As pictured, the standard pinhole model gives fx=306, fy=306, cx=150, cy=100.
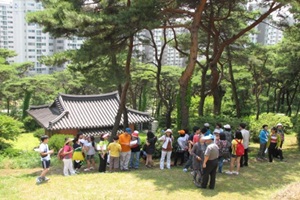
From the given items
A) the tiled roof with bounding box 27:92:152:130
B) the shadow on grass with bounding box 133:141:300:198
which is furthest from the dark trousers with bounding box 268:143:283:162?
the tiled roof with bounding box 27:92:152:130

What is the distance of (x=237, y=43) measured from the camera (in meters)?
18.3

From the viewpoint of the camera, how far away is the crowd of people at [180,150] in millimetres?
7672

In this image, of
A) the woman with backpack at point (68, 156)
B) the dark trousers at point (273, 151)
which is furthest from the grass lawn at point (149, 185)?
the dark trousers at point (273, 151)

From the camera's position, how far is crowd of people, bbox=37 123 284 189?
7672 millimetres

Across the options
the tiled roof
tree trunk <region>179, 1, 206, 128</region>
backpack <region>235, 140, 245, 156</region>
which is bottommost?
the tiled roof

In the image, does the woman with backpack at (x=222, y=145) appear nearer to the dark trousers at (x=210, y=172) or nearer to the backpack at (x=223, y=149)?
the backpack at (x=223, y=149)

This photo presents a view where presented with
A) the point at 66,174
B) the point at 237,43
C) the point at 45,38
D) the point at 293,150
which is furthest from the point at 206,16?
the point at 45,38

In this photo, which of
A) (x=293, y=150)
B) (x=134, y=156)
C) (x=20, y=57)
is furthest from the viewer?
(x=20, y=57)

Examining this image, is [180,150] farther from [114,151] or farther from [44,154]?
[44,154]

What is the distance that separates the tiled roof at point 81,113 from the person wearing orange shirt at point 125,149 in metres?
11.1

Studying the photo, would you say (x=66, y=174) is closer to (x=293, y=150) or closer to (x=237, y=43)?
(x=293, y=150)

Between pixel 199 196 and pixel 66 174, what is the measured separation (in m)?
3.98

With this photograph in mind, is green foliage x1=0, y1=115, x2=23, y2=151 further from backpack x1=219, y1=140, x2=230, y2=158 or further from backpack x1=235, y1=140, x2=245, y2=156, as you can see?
backpack x1=235, y1=140, x2=245, y2=156

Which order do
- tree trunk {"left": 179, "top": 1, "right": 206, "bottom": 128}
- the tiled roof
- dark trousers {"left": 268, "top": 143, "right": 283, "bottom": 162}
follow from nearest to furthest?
dark trousers {"left": 268, "top": 143, "right": 283, "bottom": 162}
tree trunk {"left": 179, "top": 1, "right": 206, "bottom": 128}
the tiled roof
